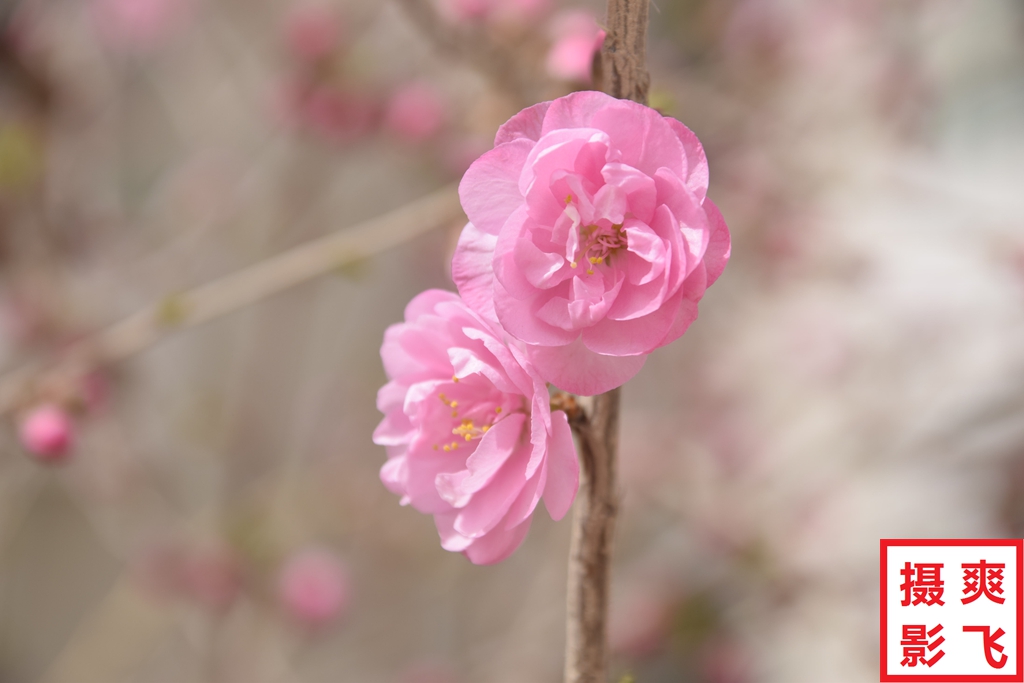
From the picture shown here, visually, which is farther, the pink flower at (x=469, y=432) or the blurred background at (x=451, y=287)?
the blurred background at (x=451, y=287)

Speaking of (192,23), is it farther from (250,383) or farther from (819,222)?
(819,222)

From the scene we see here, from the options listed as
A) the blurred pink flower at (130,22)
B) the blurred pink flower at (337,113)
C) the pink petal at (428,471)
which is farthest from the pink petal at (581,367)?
the blurred pink flower at (130,22)

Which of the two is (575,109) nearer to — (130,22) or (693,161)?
(693,161)

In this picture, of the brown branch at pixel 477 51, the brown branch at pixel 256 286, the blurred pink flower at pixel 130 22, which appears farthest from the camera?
the blurred pink flower at pixel 130 22

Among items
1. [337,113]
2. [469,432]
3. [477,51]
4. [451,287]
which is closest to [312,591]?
[451,287]

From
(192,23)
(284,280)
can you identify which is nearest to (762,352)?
(284,280)

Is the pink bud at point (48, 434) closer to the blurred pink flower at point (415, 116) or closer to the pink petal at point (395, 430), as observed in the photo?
the pink petal at point (395, 430)
